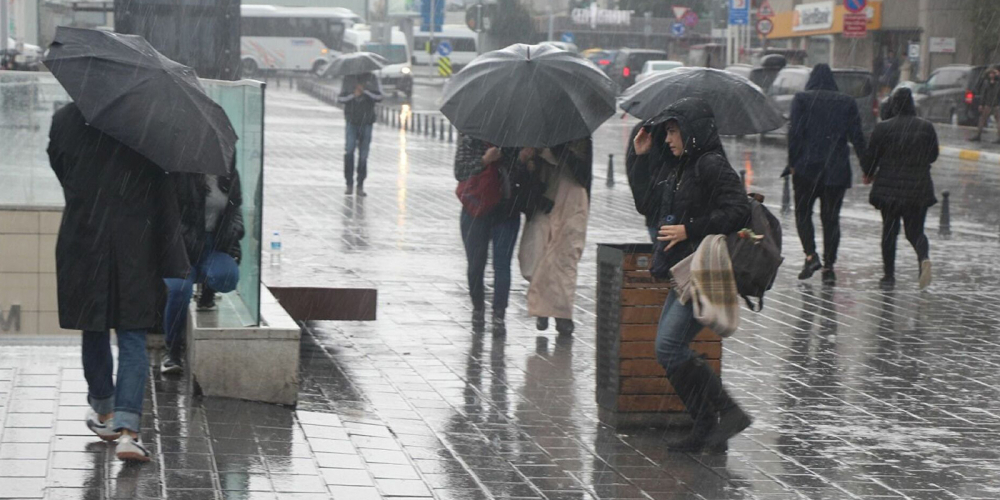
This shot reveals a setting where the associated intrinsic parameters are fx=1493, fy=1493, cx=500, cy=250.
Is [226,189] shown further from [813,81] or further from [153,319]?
[813,81]

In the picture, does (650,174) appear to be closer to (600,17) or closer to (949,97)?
(949,97)

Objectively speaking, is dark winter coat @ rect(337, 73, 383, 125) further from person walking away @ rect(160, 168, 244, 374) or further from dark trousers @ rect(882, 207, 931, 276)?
person walking away @ rect(160, 168, 244, 374)

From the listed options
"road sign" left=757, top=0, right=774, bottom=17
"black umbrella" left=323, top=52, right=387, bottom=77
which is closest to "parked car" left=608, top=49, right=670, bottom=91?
"road sign" left=757, top=0, right=774, bottom=17

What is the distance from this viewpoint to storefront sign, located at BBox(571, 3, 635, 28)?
91.8 m

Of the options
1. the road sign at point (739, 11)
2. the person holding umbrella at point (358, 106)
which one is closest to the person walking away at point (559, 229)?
the person holding umbrella at point (358, 106)

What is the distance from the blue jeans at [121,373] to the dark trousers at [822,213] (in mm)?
7852

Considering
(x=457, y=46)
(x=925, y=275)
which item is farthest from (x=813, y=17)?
(x=925, y=275)

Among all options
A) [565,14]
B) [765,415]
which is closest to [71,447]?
[765,415]

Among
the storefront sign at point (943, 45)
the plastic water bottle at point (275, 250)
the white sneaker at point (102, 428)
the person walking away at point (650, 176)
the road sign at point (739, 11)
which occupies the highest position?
the road sign at point (739, 11)

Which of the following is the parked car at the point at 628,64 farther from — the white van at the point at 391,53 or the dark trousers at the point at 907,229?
the dark trousers at the point at 907,229

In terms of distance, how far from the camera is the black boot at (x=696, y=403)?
672 centimetres

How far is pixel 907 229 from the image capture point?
12922 millimetres

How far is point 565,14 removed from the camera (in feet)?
326

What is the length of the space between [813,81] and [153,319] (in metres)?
8.20
